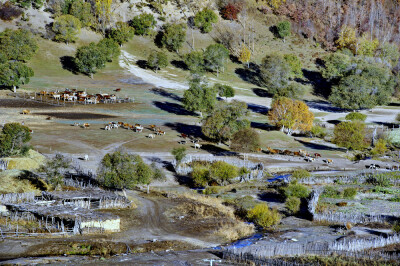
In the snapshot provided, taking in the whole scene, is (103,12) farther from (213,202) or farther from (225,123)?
(213,202)

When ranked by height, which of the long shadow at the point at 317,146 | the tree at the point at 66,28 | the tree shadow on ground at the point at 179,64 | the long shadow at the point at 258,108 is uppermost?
the tree at the point at 66,28

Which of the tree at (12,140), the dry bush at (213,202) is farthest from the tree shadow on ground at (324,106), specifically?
the tree at (12,140)

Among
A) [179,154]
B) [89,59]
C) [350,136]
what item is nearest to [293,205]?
[179,154]

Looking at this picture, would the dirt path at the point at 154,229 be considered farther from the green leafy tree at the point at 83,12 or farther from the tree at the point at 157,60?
the green leafy tree at the point at 83,12

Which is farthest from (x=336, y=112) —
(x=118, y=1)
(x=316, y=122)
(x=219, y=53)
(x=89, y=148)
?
(x=118, y=1)

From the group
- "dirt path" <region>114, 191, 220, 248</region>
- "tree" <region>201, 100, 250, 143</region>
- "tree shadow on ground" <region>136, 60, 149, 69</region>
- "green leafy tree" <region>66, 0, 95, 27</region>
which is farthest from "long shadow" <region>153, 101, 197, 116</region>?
"dirt path" <region>114, 191, 220, 248</region>
